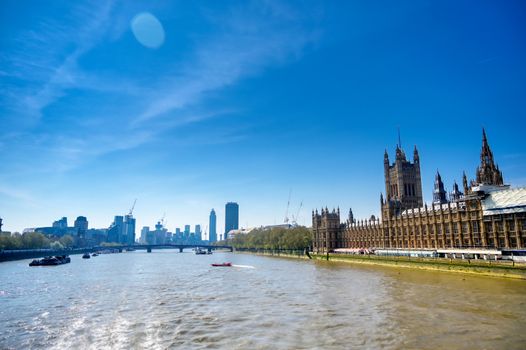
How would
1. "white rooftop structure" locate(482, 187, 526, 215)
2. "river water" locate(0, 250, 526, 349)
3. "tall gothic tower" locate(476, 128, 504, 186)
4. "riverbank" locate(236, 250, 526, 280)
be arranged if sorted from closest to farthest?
1. "river water" locate(0, 250, 526, 349)
2. "riverbank" locate(236, 250, 526, 280)
3. "white rooftop structure" locate(482, 187, 526, 215)
4. "tall gothic tower" locate(476, 128, 504, 186)

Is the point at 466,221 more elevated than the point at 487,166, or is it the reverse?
the point at 487,166

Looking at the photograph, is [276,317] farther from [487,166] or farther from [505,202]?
[487,166]

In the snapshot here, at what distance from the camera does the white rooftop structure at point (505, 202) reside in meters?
97.4

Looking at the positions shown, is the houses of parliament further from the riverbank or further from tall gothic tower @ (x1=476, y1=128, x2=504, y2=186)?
the riverbank

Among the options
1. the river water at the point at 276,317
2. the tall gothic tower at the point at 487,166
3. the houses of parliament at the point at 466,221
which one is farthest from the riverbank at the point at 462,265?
the tall gothic tower at the point at 487,166

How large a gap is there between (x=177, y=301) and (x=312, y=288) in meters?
26.8

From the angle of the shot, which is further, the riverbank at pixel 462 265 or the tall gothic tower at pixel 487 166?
the tall gothic tower at pixel 487 166

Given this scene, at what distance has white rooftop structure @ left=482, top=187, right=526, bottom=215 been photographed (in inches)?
3834

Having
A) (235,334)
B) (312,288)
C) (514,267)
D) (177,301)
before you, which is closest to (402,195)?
(514,267)

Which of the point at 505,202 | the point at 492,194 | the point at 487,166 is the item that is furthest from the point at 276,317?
the point at 487,166

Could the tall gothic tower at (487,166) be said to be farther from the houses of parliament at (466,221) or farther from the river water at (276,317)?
the river water at (276,317)

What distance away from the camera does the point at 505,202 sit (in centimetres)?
10269

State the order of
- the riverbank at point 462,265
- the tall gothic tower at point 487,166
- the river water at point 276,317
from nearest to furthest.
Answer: the river water at point 276,317 → the riverbank at point 462,265 → the tall gothic tower at point 487,166

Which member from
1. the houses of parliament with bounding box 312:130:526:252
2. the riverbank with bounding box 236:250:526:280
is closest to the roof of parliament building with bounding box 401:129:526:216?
the houses of parliament with bounding box 312:130:526:252
